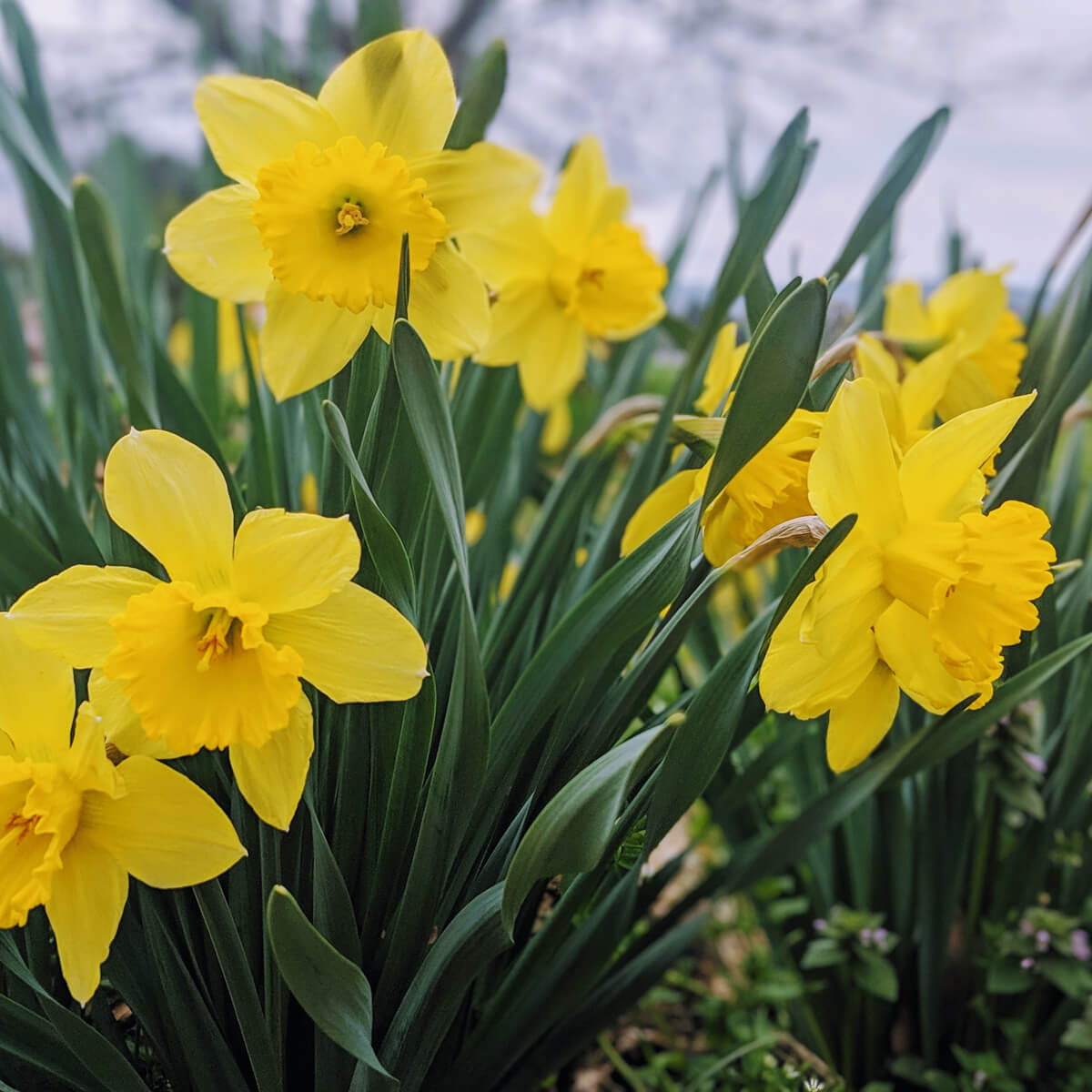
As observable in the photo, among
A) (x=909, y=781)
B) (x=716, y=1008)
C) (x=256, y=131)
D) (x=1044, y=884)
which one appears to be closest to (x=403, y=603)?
(x=256, y=131)

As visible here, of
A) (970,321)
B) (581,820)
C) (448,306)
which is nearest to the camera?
(581,820)

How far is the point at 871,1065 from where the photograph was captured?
0.80 m

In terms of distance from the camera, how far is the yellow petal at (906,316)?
0.70 metres

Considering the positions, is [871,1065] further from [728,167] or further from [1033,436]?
[728,167]

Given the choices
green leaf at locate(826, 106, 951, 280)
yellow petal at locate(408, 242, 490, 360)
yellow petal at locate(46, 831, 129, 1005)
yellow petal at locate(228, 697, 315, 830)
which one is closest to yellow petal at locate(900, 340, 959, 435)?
green leaf at locate(826, 106, 951, 280)

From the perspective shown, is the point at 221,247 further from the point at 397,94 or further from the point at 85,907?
the point at 85,907

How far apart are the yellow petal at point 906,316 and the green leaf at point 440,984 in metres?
0.50

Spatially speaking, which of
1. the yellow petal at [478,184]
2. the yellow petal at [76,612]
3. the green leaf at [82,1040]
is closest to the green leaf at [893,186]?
the yellow petal at [478,184]

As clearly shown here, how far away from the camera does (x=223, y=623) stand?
0.40m

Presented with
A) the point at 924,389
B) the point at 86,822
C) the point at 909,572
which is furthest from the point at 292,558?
the point at 924,389

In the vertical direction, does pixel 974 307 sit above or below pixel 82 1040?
above

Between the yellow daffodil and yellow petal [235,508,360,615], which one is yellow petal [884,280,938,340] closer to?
the yellow daffodil

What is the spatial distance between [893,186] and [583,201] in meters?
0.29

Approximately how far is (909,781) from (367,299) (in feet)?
1.78
